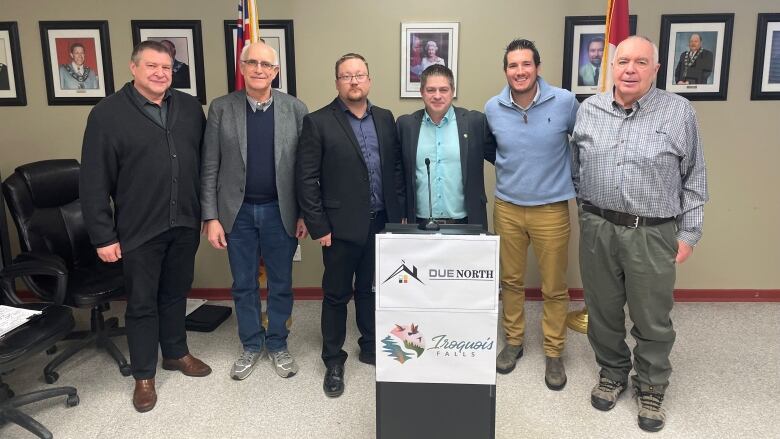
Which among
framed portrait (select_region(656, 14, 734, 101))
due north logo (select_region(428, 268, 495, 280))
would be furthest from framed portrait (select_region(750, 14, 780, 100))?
due north logo (select_region(428, 268, 495, 280))

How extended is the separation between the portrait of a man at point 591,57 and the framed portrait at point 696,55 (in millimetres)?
398

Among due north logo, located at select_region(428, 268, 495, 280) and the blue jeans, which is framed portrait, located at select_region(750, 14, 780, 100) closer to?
due north logo, located at select_region(428, 268, 495, 280)

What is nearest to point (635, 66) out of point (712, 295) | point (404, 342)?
point (404, 342)

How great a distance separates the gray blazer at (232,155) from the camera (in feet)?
8.65

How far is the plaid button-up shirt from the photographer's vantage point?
2.25 metres

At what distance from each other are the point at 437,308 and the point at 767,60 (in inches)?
121

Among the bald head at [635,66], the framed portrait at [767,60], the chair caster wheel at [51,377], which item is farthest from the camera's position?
the framed portrait at [767,60]

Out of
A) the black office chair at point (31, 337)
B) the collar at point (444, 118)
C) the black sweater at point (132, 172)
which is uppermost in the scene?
the collar at point (444, 118)

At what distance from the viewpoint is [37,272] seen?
2703mm

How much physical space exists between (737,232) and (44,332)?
413 centimetres

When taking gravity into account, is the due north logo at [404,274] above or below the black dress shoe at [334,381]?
above

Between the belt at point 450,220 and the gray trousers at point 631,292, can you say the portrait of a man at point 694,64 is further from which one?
the belt at point 450,220

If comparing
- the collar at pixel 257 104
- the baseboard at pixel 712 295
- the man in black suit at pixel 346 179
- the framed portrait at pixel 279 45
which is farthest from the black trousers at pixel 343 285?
the baseboard at pixel 712 295

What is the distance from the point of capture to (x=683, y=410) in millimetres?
2512
